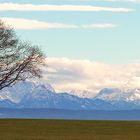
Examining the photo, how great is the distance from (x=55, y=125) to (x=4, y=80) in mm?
13016

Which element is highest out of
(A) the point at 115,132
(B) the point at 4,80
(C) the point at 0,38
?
(C) the point at 0,38

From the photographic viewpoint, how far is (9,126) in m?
80.6

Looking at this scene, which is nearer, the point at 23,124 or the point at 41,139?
the point at 41,139

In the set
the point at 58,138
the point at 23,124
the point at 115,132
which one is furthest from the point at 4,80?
the point at 58,138

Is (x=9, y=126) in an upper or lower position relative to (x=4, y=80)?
lower

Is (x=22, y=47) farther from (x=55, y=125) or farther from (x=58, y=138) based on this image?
(x=58, y=138)

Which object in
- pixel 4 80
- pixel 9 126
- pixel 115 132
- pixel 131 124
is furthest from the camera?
pixel 4 80

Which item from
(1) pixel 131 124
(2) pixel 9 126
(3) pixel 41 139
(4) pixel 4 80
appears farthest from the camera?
(4) pixel 4 80

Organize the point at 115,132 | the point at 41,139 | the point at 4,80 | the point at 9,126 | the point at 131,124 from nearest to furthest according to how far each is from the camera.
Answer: the point at 41,139
the point at 115,132
the point at 9,126
the point at 131,124
the point at 4,80

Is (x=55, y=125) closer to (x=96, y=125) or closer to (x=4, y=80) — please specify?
(x=96, y=125)

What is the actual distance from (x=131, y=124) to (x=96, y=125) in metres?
4.99

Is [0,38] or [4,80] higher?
[0,38]

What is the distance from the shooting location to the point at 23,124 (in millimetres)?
84375

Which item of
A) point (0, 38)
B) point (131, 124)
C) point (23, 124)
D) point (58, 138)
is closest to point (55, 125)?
point (23, 124)
